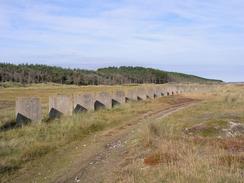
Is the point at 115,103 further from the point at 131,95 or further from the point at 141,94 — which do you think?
the point at 141,94

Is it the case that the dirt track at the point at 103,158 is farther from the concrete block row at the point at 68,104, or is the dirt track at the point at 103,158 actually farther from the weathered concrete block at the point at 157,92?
the weathered concrete block at the point at 157,92

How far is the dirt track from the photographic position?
34.5 feet

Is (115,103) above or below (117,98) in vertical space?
below

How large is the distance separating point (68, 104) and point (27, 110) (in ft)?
14.1

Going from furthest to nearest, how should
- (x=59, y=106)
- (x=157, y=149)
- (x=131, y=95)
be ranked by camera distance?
(x=131, y=95) → (x=59, y=106) → (x=157, y=149)

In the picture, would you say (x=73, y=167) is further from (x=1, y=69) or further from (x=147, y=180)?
(x=1, y=69)

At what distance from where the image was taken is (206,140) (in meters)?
14.5

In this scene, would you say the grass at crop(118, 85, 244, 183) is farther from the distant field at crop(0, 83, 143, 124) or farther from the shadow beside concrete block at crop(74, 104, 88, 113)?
the distant field at crop(0, 83, 143, 124)

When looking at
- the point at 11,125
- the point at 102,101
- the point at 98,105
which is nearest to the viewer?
the point at 11,125

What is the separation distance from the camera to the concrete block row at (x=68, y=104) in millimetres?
18297

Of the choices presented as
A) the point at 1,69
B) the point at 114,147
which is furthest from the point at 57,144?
the point at 1,69

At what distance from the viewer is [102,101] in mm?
28844

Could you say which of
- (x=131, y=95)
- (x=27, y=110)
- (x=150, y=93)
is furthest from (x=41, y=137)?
(x=150, y=93)

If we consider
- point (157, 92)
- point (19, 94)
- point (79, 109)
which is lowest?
point (19, 94)
